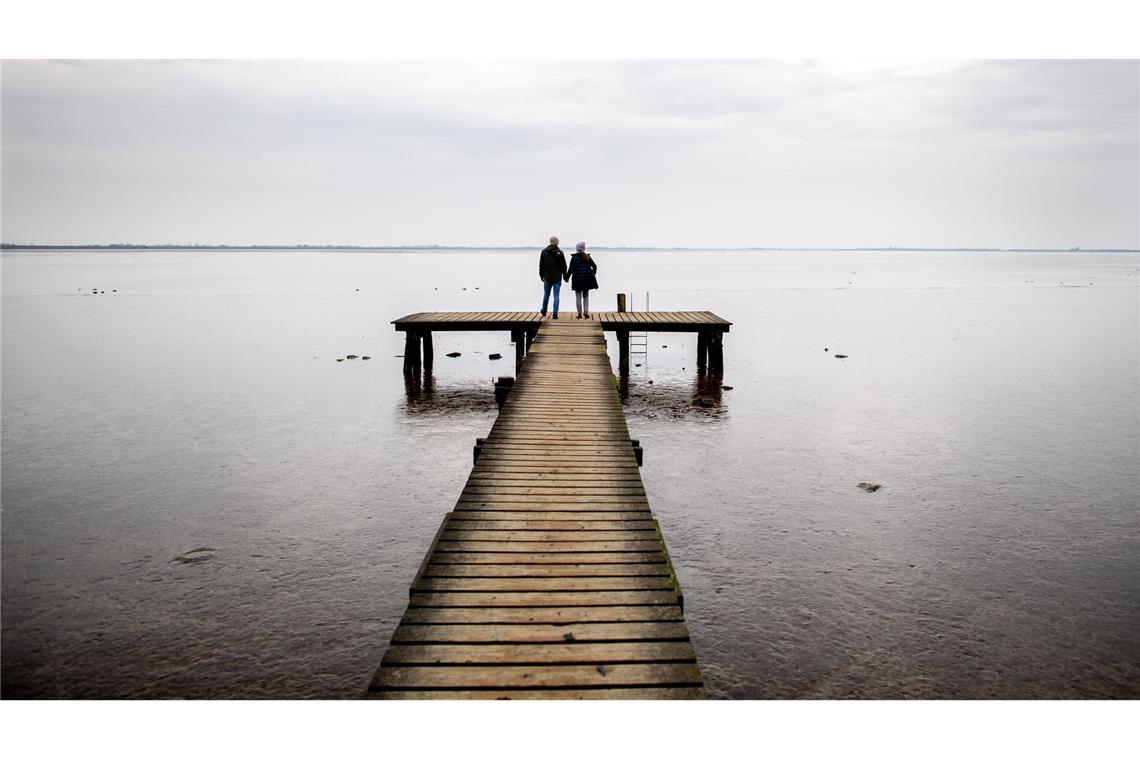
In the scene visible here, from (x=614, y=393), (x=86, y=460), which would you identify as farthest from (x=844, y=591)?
(x=86, y=460)

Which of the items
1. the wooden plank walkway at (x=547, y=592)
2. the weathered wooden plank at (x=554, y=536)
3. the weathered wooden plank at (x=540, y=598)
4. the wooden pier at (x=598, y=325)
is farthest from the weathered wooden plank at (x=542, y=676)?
the wooden pier at (x=598, y=325)

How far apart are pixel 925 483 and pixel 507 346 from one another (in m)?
21.3

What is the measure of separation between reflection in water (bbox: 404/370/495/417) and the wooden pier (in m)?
1.25

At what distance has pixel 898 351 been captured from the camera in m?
31.0

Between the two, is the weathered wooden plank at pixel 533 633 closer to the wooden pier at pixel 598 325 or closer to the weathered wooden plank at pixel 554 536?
the weathered wooden plank at pixel 554 536

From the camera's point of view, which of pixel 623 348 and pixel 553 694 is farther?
pixel 623 348

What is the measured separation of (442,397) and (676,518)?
35.4ft

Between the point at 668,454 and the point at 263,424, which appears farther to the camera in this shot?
the point at 263,424

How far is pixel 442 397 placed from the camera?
69.0ft

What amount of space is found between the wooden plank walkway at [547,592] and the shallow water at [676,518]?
1601 mm

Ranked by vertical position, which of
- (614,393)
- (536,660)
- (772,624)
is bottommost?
(772,624)

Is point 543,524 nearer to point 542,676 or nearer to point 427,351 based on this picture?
point 542,676

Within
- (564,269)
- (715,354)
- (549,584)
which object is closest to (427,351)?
(564,269)

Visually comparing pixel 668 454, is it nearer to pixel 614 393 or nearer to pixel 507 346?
pixel 614 393
